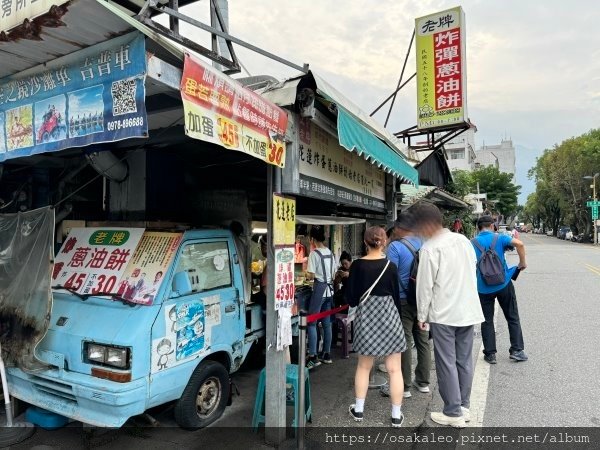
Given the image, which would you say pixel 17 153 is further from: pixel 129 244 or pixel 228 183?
pixel 228 183

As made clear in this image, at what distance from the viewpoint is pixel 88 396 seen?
9.91ft

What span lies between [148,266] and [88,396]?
113cm

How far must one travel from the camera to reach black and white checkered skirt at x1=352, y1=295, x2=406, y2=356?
372 centimetres

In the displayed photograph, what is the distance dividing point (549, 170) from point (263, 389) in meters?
50.6

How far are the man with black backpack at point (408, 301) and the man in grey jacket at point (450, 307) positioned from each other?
21.4 inches

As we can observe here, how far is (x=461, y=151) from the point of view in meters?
63.3

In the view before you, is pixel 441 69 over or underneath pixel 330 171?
over

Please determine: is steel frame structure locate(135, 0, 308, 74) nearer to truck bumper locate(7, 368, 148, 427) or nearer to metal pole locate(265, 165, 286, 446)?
metal pole locate(265, 165, 286, 446)

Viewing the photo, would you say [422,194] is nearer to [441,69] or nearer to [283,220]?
[441,69]

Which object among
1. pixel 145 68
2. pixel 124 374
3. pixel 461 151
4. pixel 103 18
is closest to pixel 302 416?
pixel 124 374

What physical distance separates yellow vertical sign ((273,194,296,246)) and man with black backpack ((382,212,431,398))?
3.96ft

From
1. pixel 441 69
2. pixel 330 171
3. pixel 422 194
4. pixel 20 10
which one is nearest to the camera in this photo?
pixel 20 10

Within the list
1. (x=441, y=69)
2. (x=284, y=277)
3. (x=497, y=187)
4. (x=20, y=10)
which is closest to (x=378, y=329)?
(x=284, y=277)

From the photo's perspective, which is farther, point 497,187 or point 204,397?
point 497,187
